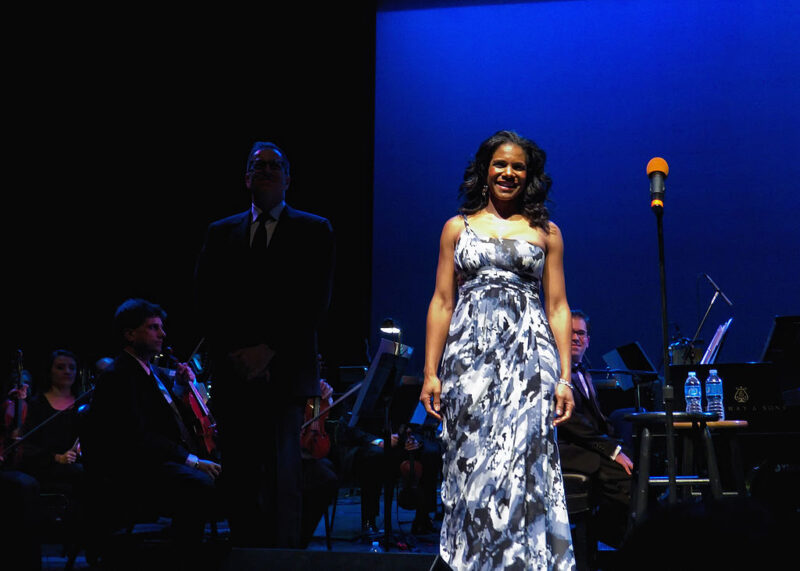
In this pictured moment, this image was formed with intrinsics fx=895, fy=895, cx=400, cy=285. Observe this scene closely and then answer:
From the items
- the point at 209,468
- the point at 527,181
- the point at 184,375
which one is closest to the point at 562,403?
the point at 527,181

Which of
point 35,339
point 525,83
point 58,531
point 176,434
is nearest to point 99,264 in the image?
point 35,339

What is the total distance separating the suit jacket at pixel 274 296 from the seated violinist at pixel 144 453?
0.73m

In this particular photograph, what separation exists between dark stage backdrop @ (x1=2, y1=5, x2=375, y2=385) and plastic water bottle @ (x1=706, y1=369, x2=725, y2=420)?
12.3ft

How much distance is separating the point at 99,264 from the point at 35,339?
747 mm

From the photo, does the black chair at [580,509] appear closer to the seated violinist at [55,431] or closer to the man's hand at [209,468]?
the man's hand at [209,468]

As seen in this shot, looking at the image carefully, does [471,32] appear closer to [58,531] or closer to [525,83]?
[525,83]

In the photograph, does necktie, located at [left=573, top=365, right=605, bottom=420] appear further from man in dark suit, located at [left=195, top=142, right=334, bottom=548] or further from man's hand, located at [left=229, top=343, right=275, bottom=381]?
man's hand, located at [left=229, top=343, right=275, bottom=381]

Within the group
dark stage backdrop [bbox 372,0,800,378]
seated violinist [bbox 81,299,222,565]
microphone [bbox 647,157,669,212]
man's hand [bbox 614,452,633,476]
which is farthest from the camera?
dark stage backdrop [bbox 372,0,800,378]

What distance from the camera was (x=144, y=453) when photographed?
3971 mm

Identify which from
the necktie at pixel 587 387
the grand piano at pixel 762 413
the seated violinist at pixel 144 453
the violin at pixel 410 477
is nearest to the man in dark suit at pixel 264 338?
the seated violinist at pixel 144 453

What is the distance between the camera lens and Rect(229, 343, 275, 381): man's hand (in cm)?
335

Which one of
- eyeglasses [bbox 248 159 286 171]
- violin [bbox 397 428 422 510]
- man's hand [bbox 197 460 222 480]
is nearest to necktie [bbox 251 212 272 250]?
eyeglasses [bbox 248 159 286 171]

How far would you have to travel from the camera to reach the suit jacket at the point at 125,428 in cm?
397

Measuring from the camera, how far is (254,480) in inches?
132
